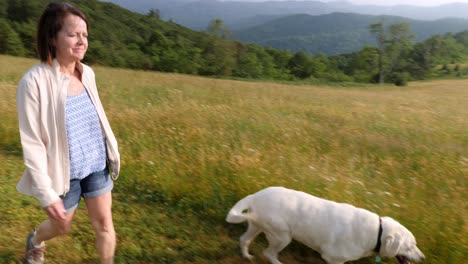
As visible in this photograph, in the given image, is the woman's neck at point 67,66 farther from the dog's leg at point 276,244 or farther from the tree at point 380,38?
the tree at point 380,38

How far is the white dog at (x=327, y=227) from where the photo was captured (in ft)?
10.1

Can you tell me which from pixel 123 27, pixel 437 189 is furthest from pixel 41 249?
pixel 123 27

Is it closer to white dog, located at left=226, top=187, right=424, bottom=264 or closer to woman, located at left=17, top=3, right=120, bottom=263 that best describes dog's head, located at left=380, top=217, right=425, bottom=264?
white dog, located at left=226, top=187, right=424, bottom=264

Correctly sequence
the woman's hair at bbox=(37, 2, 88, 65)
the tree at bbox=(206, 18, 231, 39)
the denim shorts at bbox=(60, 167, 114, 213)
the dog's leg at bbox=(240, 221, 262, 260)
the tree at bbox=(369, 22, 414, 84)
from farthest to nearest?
the tree at bbox=(206, 18, 231, 39)
the tree at bbox=(369, 22, 414, 84)
the dog's leg at bbox=(240, 221, 262, 260)
the denim shorts at bbox=(60, 167, 114, 213)
the woman's hair at bbox=(37, 2, 88, 65)

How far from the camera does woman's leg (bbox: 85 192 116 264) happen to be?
279 cm

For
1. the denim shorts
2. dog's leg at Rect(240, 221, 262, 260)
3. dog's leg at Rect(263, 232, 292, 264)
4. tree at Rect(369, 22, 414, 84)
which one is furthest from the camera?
tree at Rect(369, 22, 414, 84)

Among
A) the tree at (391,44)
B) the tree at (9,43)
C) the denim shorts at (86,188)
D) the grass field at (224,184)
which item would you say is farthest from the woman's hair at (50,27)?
the tree at (391,44)

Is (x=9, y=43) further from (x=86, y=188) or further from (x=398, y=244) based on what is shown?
(x=398, y=244)

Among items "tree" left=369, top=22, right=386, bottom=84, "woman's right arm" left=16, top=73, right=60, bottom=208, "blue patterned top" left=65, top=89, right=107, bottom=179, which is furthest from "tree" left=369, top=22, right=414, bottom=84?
"woman's right arm" left=16, top=73, right=60, bottom=208

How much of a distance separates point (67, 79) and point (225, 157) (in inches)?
108

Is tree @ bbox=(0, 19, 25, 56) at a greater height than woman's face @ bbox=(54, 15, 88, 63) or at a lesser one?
lesser

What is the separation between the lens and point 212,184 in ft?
14.7

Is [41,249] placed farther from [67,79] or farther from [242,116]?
[242,116]

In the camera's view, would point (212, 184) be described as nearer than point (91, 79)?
No
